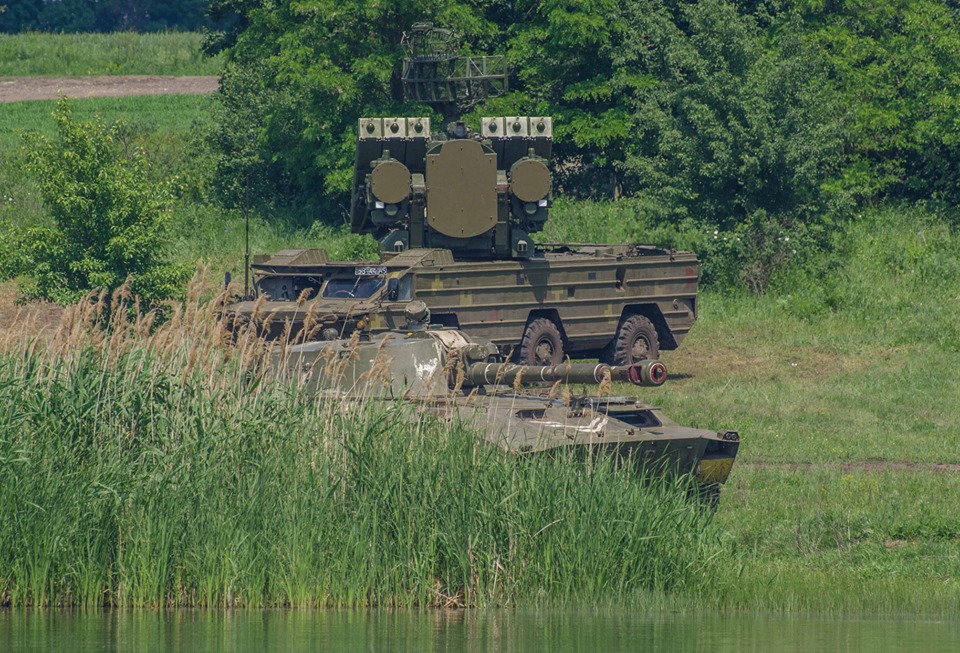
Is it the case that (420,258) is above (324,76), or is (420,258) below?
below

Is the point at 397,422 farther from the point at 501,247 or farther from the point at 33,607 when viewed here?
the point at 501,247

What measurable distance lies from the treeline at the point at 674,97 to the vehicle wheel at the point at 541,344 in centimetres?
651

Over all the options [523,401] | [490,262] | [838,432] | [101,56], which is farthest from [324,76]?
[101,56]

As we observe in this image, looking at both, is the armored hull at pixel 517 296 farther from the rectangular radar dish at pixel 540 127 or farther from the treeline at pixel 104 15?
the treeline at pixel 104 15

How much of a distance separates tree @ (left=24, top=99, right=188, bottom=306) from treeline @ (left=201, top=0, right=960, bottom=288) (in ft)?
27.1

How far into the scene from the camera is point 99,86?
5300 cm

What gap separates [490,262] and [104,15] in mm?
58487

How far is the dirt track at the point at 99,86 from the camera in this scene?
169 ft

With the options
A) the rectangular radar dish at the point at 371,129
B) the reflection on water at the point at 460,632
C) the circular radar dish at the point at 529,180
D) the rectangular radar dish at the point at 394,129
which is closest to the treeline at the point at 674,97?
the circular radar dish at the point at 529,180

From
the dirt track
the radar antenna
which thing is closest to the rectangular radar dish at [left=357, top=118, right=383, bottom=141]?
the radar antenna

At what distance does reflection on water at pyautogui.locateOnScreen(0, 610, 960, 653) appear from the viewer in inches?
378

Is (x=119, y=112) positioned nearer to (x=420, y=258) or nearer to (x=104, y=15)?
(x=420, y=258)

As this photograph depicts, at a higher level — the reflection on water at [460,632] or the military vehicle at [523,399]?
the military vehicle at [523,399]

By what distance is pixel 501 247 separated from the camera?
22.3 m
